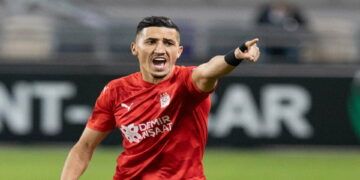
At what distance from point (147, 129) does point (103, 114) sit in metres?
0.51

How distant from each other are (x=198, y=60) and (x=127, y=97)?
10.1 metres

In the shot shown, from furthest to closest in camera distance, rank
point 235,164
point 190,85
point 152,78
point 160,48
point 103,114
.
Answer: point 235,164 → point 103,114 → point 152,78 → point 160,48 → point 190,85

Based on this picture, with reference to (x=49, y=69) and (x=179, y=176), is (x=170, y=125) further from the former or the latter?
(x=49, y=69)

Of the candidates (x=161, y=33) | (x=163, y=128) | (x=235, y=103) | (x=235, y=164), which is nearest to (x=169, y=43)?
(x=161, y=33)

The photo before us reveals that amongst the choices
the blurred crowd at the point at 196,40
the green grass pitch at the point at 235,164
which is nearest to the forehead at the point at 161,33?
the green grass pitch at the point at 235,164

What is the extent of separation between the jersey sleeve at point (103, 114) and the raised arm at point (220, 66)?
90 centimetres

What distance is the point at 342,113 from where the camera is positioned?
17828 millimetres

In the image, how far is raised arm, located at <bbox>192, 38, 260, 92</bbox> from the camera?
6.67 meters

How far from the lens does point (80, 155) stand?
805cm

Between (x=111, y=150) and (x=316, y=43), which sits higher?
(x=316, y=43)

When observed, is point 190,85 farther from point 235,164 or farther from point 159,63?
point 235,164

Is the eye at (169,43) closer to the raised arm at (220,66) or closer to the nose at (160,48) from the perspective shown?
the nose at (160,48)

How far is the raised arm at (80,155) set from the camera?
800cm

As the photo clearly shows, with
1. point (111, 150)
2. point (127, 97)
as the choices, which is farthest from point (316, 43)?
point (127, 97)
